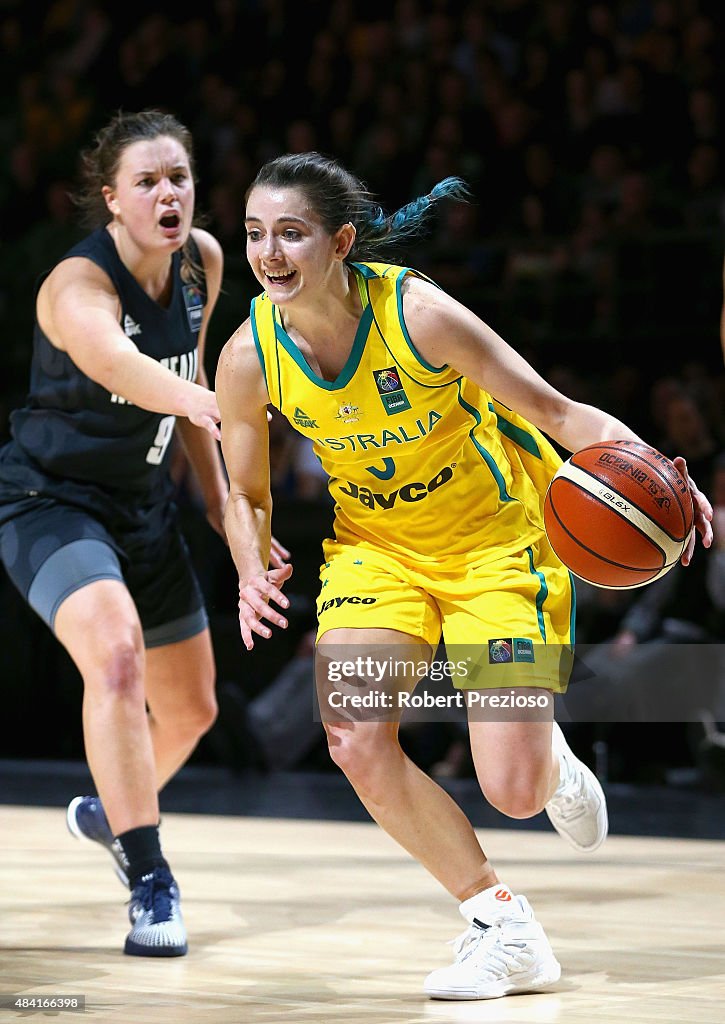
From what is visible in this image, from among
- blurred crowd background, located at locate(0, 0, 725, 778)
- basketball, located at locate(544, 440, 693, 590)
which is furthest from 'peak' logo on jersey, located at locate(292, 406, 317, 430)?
blurred crowd background, located at locate(0, 0, 725, 778)

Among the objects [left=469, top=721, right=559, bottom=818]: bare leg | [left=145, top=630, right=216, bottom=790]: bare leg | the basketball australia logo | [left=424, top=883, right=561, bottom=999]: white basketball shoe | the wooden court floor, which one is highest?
the basketball australia logo

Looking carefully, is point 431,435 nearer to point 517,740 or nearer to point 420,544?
point 420,544

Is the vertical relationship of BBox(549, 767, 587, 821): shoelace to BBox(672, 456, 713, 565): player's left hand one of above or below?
below

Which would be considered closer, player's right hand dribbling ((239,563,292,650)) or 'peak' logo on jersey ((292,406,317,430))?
player's right hand dribbling ((239,563,292,650))

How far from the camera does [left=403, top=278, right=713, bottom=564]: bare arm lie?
2.94 m

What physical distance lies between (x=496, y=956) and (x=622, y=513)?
2.98ft

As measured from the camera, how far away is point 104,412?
3.75 metres

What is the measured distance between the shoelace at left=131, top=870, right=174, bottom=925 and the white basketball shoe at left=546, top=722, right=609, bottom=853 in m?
0.90

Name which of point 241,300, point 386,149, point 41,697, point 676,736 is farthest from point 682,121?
point 41,697

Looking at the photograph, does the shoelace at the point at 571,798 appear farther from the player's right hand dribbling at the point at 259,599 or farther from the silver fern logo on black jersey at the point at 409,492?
the player's right hand dribbling at the point at 259,599

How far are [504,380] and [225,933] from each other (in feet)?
5.22

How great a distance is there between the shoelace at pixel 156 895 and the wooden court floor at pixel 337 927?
12 centimetres

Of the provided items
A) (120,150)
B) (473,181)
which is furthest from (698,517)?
(473,181)

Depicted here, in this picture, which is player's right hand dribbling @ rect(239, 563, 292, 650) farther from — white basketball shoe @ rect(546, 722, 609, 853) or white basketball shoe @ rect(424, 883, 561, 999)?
white basketball shoe @ rect(546, 722, 609, 853)
